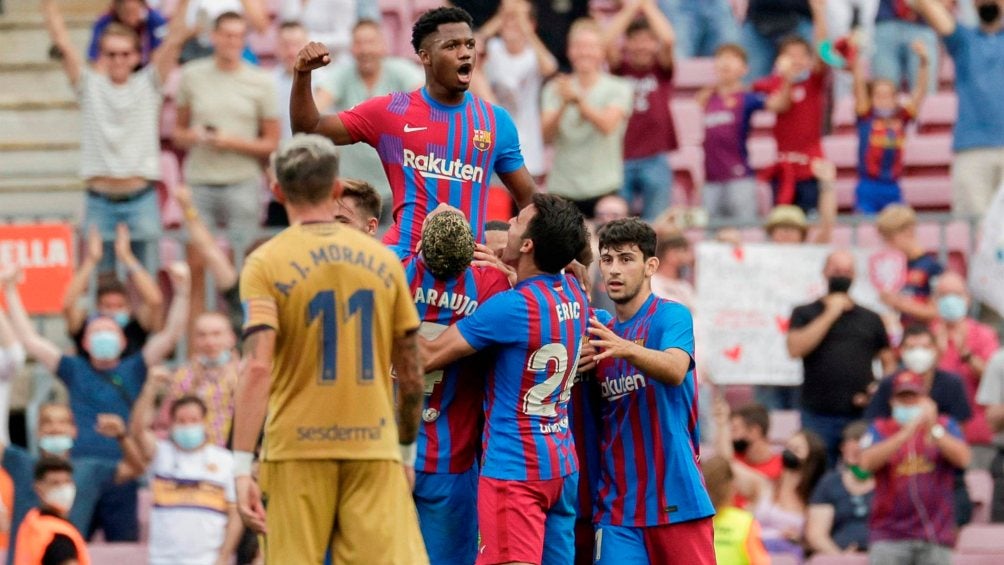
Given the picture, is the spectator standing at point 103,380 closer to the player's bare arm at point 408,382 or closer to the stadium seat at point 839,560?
the stadium seat at point 839,560

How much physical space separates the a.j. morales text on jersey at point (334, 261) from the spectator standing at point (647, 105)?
7960mm

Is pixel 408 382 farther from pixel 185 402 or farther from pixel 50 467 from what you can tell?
pixel 185 402

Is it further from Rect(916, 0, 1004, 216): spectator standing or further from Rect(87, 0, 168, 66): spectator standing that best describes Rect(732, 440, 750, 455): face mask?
Rect(87, 0, 168, 66): spectator standing

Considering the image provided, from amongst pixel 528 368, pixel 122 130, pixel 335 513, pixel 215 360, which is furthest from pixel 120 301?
pixel 335 513

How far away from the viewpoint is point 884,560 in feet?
41.0

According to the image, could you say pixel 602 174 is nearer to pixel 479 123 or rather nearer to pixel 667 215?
pixel 667 215

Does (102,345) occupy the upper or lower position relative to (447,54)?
lower

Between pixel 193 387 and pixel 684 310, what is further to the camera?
pixel 193 387

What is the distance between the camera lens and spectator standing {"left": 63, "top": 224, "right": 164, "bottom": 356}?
46.0ft

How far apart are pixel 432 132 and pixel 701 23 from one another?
30.6 ft

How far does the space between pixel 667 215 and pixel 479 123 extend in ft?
19.1

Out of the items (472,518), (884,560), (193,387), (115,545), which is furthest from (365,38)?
(472,518)

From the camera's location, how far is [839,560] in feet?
41.2

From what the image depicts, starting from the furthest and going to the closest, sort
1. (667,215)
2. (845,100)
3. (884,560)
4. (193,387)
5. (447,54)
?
(845,100) → (667,215) → (193,387) → (884,560) → (447,54)
